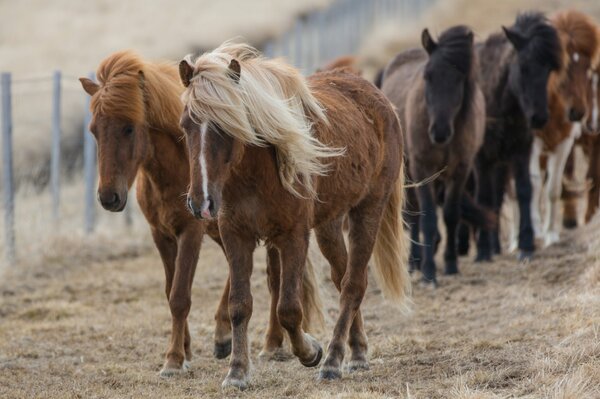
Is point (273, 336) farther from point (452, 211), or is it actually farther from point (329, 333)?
point (452, 211)

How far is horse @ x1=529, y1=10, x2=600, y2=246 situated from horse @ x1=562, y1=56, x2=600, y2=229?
0.46 metres

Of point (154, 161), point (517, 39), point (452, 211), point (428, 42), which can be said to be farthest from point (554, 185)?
point (154, 161)

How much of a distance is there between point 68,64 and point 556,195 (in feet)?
59.9

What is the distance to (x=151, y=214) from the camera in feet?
21.9

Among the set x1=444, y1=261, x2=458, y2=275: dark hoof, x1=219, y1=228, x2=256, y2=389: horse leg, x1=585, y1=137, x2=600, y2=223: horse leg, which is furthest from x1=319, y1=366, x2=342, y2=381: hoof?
x1=585, y1=137, x2=600, y2=223: horse leg

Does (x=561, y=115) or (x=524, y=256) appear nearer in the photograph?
(x=524, y=256)

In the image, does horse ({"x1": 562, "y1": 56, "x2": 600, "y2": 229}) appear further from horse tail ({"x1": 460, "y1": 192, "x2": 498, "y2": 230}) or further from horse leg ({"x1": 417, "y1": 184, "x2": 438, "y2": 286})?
horse leg ({"x1": 417, "y1": 184, "x2": 438, "y2": 286})

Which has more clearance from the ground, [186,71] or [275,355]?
[186,71]

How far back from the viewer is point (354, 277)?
20.4ft

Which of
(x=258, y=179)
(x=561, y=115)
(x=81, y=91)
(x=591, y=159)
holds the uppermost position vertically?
(x=81, y=91)

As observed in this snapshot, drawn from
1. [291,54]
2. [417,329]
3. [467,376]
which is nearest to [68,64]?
[291,54]

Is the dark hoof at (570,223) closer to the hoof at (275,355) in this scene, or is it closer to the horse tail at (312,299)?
the horse tail at (312,299)

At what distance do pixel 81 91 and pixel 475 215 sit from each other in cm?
860

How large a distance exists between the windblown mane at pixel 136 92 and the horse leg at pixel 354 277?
1452 mm
